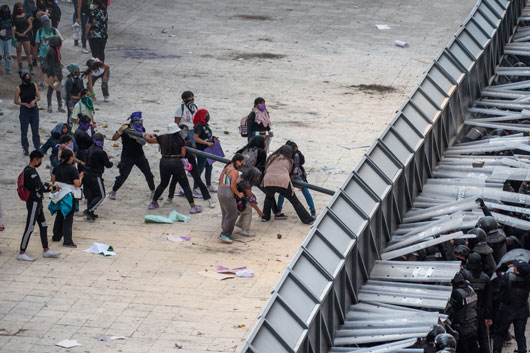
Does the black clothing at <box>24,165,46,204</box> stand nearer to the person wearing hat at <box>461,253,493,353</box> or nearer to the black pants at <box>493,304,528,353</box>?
the person wearing hat at <box>461,253,493,353</box>

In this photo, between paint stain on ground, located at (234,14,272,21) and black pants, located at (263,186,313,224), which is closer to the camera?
black pants, located at (263,186,313,224)

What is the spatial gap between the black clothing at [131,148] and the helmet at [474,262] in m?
6.70

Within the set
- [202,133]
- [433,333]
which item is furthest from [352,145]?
[433,333]

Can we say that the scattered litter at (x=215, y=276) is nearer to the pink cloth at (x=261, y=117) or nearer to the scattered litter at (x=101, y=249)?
the scattered litter at (x=101, y=249)

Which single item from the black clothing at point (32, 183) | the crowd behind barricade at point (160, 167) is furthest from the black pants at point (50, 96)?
the black clothing at point (32, 183)

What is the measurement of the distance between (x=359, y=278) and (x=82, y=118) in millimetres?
7380

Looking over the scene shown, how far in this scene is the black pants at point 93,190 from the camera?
16.8m

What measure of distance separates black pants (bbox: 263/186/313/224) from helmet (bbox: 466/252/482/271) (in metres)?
4.77

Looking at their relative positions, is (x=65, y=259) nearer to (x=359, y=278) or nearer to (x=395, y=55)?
(x=359, y=278)

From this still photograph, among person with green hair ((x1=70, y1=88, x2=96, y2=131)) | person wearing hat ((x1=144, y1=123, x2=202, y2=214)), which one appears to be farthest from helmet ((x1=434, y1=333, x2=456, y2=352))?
person with green hair ((x1=70, y1=88, x2=96, y2=131))

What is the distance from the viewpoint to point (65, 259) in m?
15.6

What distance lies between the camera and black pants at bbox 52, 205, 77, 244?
15.8 m

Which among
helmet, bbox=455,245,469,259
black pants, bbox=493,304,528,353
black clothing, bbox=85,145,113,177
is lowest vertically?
black pants, bbox=493,304,528,353

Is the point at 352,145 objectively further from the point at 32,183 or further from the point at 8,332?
the point at 8,332
